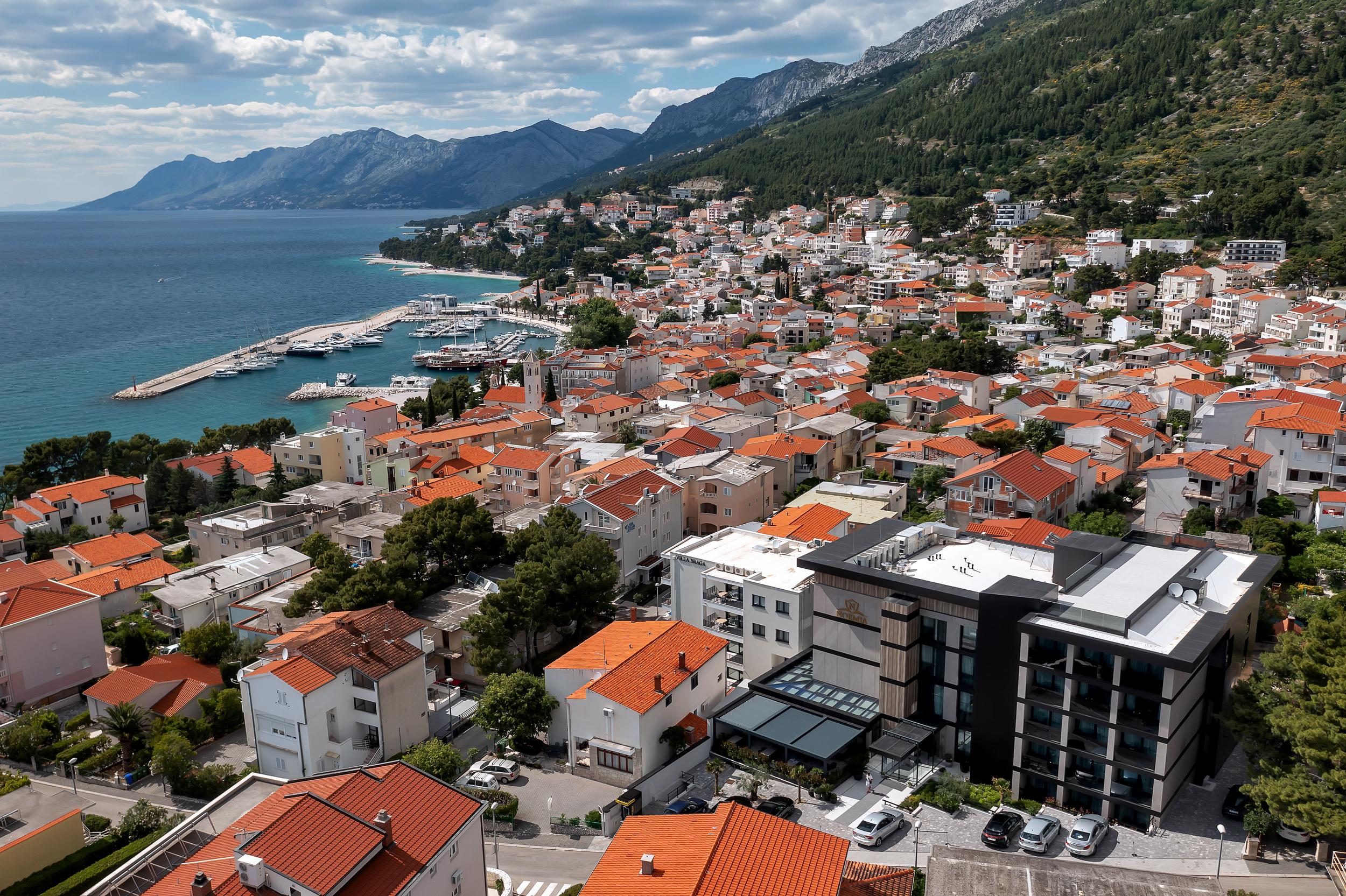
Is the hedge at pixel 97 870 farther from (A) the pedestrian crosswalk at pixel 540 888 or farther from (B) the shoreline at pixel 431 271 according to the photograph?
(B) the shoreline at pixel 431 271

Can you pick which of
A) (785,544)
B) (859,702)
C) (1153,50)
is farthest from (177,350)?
(1153,50)

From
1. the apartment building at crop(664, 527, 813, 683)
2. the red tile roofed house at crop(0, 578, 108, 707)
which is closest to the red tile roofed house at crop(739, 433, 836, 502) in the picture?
the apartment building at crop(664, 527, 813, 683)

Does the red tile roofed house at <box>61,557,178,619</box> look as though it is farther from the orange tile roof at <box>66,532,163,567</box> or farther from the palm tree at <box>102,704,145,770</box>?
the palm tree at <box>102,704,145,770</box>

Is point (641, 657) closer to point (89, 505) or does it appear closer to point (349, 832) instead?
point (349, 832)

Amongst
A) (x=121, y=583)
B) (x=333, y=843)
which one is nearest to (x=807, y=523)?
(x=333, y=843)

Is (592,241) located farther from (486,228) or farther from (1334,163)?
(1334,163)

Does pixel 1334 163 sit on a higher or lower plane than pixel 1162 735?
higher

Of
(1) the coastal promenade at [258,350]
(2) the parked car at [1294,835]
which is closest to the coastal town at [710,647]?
(2) the parked car at [1294,835]
